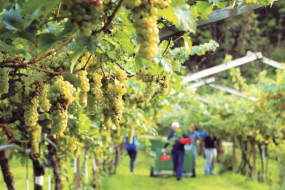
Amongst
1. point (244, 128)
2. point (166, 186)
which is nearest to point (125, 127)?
point (166, 186)

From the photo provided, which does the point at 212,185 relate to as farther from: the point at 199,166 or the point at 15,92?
the point at 15,92

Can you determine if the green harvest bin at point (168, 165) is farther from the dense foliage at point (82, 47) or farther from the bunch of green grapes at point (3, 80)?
the bunch of green grapes at point (3, 80)

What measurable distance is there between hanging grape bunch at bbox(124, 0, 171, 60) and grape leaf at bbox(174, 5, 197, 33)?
2.8 inches

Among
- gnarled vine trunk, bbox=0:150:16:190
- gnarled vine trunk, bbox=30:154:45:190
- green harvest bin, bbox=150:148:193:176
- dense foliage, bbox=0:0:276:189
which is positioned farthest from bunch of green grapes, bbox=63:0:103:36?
green harvest bin, bbox=150:148:193:176

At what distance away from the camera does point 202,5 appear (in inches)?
60.2

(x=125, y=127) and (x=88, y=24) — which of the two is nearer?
(x=88, y=24)

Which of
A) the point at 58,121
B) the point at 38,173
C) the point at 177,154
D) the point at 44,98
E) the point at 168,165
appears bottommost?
the point at 168,165

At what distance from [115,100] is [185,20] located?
0.86m

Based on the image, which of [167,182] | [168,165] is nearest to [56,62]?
[167,182]

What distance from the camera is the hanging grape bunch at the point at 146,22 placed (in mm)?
980

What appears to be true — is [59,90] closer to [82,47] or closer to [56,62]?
[56,62]

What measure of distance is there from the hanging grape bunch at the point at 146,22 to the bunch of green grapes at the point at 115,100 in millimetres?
863

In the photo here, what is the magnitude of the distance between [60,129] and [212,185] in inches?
299

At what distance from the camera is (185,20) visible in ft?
3.49
